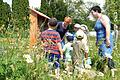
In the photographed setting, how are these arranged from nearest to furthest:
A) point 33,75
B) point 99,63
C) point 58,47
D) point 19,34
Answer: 1. point 33,75
2. point 19,34
3. point 99,63
4. point 58,47

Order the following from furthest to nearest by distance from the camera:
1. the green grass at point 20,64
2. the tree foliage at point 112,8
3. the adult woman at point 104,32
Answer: the tree foliage at point 112,8, the adult woman at point 104,32, the green grass at point 20,64

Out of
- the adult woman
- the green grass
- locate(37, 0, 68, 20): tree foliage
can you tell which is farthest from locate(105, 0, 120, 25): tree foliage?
the green grass

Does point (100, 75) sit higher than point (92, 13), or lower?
lower

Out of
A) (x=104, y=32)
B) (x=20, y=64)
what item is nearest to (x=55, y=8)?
(x=104, y=32)

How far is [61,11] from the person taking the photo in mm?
47750

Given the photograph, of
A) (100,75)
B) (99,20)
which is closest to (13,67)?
(100,75)

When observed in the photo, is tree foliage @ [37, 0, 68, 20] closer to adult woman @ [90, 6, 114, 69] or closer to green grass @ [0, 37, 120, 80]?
adult woman @ [90, 6, 114, 69]

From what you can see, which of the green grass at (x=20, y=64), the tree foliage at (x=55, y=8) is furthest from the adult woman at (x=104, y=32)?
the tree foliage at (x=55, y=8)

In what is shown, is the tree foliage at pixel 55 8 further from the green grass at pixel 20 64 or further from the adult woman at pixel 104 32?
the green grass at pixel 20 64

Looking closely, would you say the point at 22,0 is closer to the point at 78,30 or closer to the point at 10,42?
the point at 78,30

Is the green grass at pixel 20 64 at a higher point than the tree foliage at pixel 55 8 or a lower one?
lower

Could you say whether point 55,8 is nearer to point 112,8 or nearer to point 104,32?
point 112,8

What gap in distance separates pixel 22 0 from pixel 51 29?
3178 centimetres

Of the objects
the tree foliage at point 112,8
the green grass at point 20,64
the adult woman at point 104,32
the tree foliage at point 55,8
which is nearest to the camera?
the green grass at point 20,64
